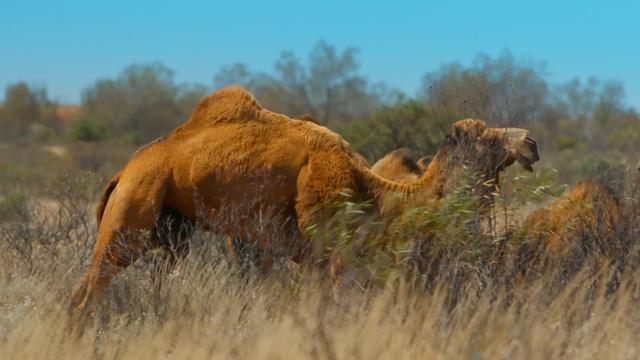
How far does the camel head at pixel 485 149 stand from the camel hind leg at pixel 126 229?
7.07ft

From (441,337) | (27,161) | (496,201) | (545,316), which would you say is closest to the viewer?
(441,337)

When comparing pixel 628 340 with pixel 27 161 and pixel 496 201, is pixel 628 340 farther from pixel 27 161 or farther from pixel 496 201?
pixel 27 161

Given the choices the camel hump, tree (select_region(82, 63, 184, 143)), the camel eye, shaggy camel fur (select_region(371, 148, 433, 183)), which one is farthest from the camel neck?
tree (select_region(82, 63, 184, 143))

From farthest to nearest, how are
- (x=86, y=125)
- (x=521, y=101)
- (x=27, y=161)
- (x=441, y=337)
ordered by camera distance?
(x=86, y=125)
(x=27, y=161)
(x=521, y=101)
(x=441, y=337)

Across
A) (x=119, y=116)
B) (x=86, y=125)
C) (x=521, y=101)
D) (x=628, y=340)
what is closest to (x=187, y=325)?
(x=628, y=340)

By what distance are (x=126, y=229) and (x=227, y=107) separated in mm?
1244

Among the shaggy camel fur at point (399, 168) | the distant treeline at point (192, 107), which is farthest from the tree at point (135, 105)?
the shaggy camel fur at point (399, 168)

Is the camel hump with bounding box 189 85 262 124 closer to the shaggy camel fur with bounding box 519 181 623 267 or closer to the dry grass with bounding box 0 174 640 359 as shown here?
the dry grass with bounding box 0 174 640 359

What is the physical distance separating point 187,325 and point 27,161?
35.6 metres

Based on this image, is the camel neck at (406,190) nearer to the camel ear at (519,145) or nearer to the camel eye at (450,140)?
the camel eye at (450,140)

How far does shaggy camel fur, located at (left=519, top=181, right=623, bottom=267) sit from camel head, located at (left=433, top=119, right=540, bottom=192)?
47cm

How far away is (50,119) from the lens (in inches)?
2739

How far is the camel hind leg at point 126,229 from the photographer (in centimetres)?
840

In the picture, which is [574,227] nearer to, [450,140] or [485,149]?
[485,149]
